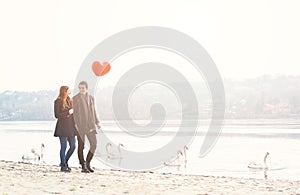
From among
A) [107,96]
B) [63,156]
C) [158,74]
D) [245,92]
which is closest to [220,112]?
[245,92]

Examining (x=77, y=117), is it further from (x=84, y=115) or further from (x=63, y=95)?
(x=63, y=95)

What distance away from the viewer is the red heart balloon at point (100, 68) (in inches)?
468

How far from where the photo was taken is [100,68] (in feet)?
39.5

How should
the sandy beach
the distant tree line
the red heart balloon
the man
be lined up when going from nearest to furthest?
the sandy beach, the man, the red heart balloon, the distant tree line

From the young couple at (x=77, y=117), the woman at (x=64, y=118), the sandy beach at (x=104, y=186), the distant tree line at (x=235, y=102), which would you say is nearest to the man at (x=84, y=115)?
the young couple at (x=77, y=117)

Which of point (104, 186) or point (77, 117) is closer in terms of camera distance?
point (104, 186)

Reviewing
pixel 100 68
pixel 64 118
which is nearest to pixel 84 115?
pixel 64 118

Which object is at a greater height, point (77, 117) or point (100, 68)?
point (100, 68)

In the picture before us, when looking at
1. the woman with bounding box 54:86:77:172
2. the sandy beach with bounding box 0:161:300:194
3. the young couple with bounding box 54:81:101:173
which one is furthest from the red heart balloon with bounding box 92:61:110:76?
the sandy beach with bounding box 0:161:300:194

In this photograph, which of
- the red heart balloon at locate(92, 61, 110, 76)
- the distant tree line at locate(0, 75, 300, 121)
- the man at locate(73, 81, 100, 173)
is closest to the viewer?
the man at locate(73, 81, 100, 173)

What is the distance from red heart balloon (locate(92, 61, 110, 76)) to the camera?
11.9 metres

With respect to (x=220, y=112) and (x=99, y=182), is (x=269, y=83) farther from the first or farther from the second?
(x=99, y=182)

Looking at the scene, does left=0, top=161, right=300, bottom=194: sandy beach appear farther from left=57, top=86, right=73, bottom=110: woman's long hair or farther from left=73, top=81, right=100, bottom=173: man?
left=57, top=86, right=73, bottom=110: woman's long hair

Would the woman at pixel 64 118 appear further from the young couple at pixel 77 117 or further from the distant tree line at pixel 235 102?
the distant tree line at pixel 235 102
